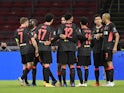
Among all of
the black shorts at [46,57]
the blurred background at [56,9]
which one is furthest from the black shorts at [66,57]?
the blurred background at [56,9]

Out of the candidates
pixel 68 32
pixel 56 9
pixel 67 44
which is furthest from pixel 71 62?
pixel 56 9

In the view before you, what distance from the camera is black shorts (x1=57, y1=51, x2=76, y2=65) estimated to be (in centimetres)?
1352

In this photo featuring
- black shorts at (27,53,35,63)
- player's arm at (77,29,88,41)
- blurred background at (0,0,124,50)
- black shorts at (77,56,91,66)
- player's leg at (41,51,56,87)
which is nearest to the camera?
player's leg at (41,51,56,87)

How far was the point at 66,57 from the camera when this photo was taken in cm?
1355

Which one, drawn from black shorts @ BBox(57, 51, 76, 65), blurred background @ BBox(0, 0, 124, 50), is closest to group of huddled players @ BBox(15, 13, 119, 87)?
black shorts @ BBox(57, 51, 76, 65)

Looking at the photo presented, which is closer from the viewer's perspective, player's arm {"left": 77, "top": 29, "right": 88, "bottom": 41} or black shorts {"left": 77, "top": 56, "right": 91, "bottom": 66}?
player's arm {"left": 77, "top": 29, "right": 88, "bottom": 41}

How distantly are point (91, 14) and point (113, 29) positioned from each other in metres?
11.7

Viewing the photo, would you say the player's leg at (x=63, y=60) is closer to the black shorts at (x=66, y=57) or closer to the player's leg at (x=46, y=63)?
the black shorts at (x=66, y=57)

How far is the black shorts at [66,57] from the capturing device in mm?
13516

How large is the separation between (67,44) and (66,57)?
333 mm

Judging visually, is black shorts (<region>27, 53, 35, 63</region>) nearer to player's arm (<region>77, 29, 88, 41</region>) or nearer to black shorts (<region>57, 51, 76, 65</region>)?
black shorts (<region>57, 51, 76, 65</region>)

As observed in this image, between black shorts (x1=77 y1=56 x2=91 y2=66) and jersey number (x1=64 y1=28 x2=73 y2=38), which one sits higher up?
jersey number (x1=64 y1=28 x2=73 y2=38)

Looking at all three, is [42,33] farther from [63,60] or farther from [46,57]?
[63,60]

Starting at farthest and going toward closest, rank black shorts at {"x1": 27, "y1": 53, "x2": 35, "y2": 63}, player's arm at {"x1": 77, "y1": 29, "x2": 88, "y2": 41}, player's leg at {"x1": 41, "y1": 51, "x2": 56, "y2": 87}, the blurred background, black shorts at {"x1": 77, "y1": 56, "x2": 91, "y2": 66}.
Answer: the blurred background, black shorts at {"x1": 27, "y1": 53, "x2": 35, "y2": 63}, black shorts at {"x1": 77, "y1": 56, "x2": 91, "y2": 66}, player's arm at {"x1": 77, "y1": 29, "x2": 88, "y2": 41}, player's leg at {"x1": 41, "y1": 51, "x2": 56, "y2": 87}
